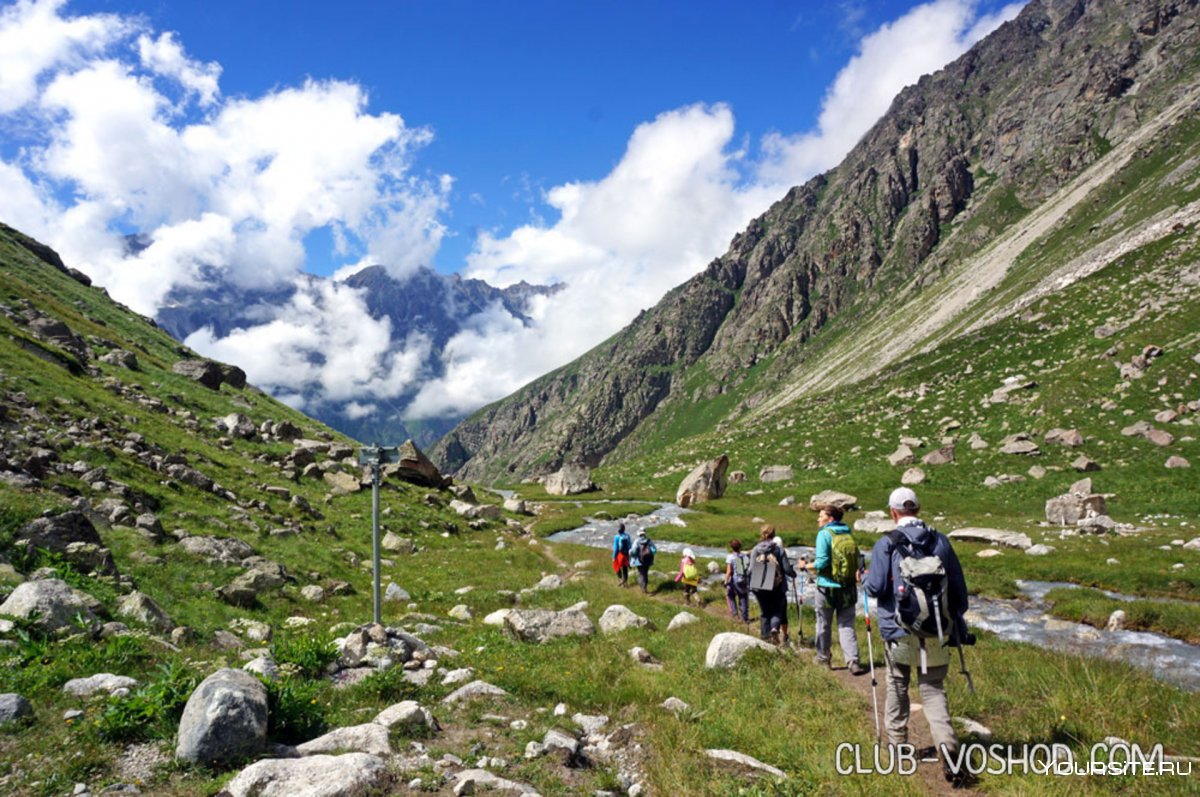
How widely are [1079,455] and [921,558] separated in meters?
42.0

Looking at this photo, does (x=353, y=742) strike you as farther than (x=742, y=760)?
Yes

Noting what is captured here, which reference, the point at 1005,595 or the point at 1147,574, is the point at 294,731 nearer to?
the point at 1005,595

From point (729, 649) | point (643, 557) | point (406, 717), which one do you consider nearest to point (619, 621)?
point (729, 649)

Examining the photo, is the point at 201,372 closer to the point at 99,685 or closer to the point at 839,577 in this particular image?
the point at 99,685

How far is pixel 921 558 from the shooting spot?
7.75m

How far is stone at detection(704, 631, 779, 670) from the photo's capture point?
12180 mm

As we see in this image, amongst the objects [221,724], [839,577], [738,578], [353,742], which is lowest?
[738,578]

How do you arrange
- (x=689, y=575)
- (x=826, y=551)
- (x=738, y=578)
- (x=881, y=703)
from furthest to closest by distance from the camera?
(x=689, y=575) → (x=738, y=578) → (x=826, y=551) → (x=881, y=703)

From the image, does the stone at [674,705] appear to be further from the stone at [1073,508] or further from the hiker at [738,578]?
the stone at [1073,508]

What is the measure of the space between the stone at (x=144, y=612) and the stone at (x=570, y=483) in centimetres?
8066

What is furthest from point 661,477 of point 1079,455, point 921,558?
point 921,558

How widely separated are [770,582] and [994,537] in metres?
23.7

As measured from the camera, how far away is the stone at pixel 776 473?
63.1 metres

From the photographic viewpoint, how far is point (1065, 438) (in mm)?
41125
